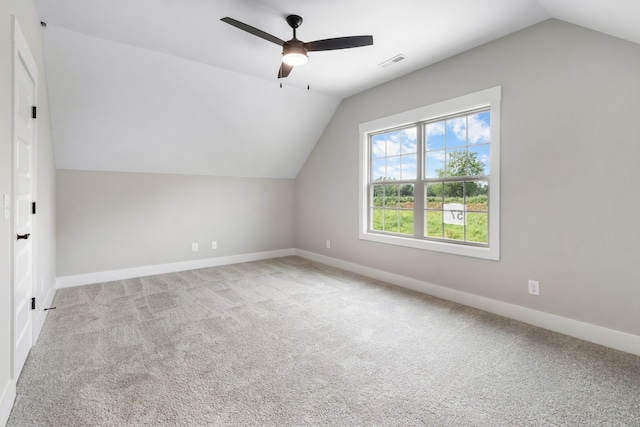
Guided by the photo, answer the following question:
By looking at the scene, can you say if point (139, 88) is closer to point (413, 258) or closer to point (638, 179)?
point (413, 258)

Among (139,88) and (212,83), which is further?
(212,83)

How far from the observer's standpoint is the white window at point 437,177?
10.5 ft

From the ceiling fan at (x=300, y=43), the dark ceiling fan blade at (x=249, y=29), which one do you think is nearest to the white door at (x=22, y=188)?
the dark ceiling fan blade at (x=249, y=29)

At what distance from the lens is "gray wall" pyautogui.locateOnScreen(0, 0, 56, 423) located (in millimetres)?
1646

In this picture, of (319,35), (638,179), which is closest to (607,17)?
(638,179)

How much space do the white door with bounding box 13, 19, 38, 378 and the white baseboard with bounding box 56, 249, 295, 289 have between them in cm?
182

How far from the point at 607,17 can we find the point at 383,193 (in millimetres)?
2766

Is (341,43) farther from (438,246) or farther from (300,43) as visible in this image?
(438,246)

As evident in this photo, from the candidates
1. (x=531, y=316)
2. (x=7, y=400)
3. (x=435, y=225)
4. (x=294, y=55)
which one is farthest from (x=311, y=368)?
(x=294, y=55)

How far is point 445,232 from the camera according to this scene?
3.65m

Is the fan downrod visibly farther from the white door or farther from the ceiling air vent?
the white door

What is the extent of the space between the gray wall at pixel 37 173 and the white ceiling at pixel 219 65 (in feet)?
0.98

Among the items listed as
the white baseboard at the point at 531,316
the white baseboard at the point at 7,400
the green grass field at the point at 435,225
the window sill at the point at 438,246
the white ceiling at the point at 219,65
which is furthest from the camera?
the green grass field at the point at 435,225

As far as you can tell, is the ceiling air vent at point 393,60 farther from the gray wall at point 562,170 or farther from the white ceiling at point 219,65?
the gray wall at point 562,170
